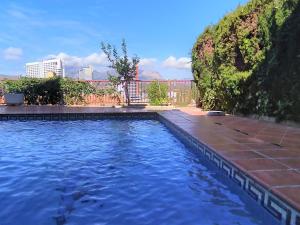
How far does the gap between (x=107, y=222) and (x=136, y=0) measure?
19771 millimetres

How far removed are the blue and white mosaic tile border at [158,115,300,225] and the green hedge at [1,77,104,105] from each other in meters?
9.80

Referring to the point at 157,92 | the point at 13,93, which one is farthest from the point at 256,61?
the point at 13,93

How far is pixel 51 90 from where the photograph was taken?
1458cm

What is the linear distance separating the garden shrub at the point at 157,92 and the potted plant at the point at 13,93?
5056mm

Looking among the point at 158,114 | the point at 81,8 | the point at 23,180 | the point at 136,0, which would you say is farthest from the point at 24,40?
the point at 23,180

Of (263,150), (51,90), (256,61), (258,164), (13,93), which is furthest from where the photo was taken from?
(51,90)

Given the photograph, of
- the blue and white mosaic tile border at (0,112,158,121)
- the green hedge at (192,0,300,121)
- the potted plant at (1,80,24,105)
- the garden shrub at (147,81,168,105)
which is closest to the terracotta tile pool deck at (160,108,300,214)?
the green hedge at (192,0,300,121)

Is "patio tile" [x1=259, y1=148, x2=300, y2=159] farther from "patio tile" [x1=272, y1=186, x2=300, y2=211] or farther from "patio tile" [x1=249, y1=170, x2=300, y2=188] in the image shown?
Result: "patio tile" [x1=272, y1=186, x2=300, y2=211]

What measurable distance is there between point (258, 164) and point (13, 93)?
12.4 m

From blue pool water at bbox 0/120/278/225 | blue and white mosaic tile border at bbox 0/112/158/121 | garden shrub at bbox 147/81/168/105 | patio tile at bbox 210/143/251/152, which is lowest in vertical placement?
blue pool water at bbox 0/120/278/225

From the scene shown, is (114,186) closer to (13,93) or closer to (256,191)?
(256,191)

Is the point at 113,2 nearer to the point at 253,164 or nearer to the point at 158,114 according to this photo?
the point at 158,114

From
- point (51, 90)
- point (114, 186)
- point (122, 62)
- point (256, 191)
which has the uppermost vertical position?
point (122, 62)

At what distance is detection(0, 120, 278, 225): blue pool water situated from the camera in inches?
118
